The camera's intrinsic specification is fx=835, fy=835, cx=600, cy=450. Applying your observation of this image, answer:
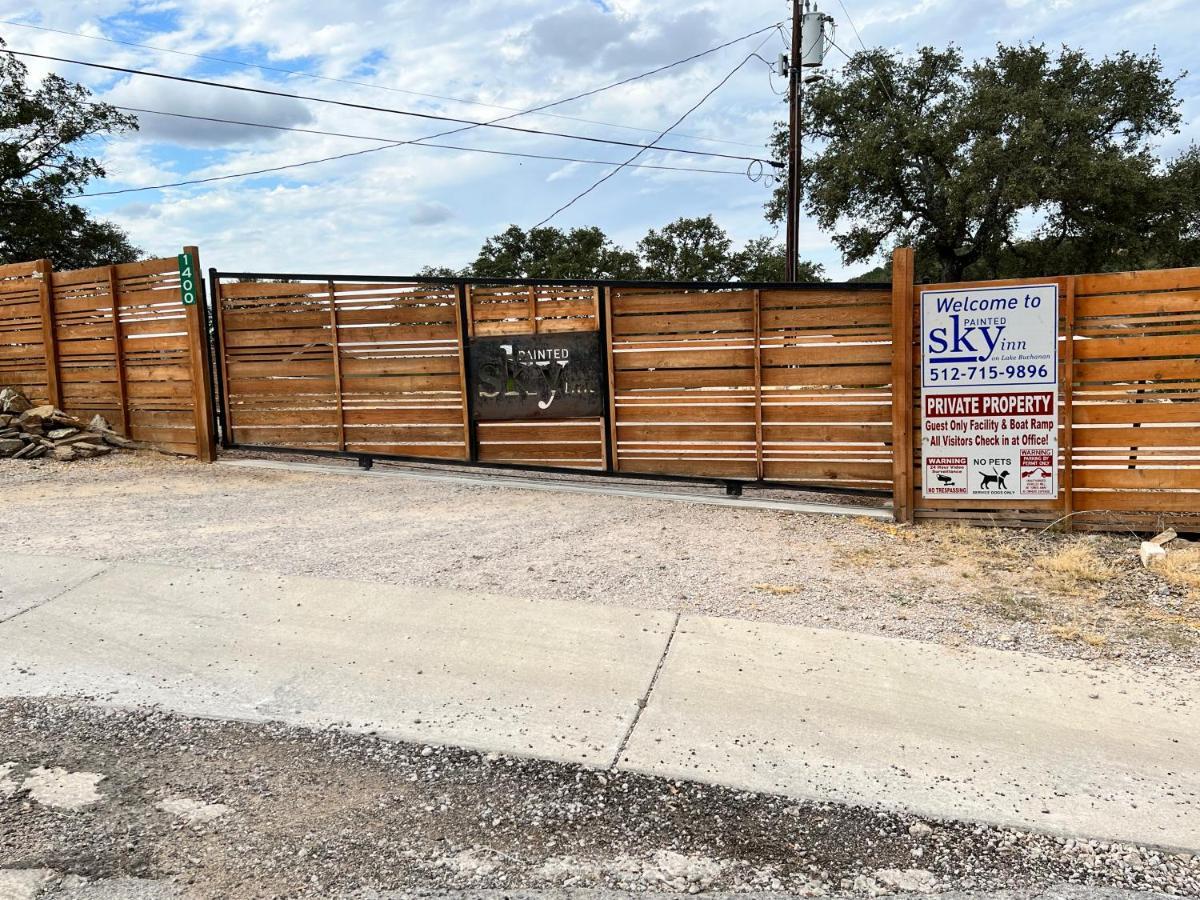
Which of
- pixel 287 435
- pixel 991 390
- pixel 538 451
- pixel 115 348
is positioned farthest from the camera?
pixel 115 348

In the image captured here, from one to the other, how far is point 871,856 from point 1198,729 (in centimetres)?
177

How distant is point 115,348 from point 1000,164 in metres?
21.8

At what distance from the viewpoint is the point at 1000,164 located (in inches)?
888

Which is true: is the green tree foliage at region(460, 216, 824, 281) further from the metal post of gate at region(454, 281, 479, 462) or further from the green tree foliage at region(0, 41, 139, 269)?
the metal post of gate at region(454, 281, 479, 462)

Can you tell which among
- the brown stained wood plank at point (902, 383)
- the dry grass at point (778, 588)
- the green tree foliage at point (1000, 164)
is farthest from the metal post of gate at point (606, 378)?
the green tree foliage at point (1000, 164)

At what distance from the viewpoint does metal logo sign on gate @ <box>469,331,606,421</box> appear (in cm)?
817

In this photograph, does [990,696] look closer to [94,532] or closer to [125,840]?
[125,840]

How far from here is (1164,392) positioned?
6250 mm

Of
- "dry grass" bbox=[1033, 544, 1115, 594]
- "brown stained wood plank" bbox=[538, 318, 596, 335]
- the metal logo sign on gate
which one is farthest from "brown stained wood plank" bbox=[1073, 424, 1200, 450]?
"brown stained wood plank" bbox=[538, 318, 596, 335]

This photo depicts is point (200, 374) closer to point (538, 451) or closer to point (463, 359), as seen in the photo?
point (463, 359)

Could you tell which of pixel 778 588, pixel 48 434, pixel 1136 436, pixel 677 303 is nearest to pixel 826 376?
pixel 677 303

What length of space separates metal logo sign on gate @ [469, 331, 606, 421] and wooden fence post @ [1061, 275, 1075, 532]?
12.9 feet

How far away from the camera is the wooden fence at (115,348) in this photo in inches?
392

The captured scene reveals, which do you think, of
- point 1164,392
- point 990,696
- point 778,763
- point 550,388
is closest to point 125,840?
point 778,763
